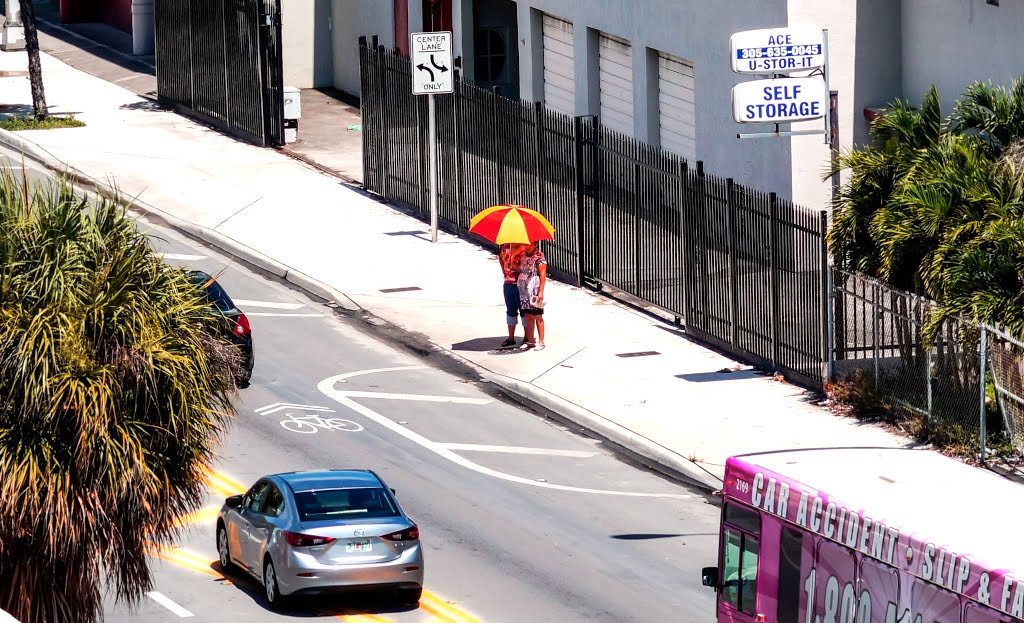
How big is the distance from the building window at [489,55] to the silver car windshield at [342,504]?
26430mm

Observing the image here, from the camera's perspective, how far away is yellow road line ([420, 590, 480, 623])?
1678 cm

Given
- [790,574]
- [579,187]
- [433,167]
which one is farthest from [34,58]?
[790,574]

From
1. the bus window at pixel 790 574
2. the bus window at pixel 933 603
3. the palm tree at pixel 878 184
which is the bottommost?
the bus window at pixel 790 574

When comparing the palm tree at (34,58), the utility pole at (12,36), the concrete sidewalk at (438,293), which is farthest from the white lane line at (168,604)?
the utility pole at (12,36)

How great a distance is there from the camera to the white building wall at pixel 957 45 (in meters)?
26.4

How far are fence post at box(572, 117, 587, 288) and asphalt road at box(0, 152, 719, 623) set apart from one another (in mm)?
4108

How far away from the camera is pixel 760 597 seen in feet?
46.1

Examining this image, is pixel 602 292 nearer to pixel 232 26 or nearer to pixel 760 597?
pixel 232 26

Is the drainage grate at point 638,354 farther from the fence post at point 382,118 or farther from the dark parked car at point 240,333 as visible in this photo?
the fence post at point 382,118

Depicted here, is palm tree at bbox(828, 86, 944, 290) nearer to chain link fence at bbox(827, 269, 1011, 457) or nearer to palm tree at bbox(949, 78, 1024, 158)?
chain link fence at bbox(827, 269, 1011, 457)

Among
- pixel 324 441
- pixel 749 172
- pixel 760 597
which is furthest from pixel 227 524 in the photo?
pixel 749 172

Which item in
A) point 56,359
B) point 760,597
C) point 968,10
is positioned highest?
point 968,10

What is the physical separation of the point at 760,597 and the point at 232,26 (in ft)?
89.4

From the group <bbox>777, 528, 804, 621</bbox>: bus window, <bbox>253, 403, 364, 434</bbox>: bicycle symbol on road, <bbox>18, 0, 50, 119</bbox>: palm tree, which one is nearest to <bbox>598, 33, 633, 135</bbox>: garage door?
<bbox>18, 0, 50, 119</bbox>: palm tree
